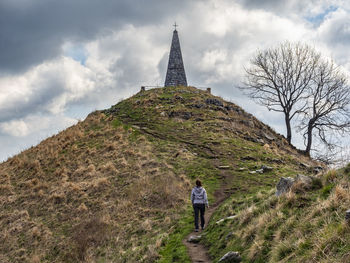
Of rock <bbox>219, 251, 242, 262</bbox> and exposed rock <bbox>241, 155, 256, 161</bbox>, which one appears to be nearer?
rock <bbox>219, 251, 242, 262</bbox>

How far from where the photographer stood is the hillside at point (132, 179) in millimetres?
15211

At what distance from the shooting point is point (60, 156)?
30078 millimetres

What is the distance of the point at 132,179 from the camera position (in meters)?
22.2

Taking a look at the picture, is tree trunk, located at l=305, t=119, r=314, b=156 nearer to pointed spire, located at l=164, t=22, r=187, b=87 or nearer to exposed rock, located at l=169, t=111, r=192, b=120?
exposed rock, located at l=169, t=111, r=192, b=120

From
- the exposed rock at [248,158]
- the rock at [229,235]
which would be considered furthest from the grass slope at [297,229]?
the exposed rock at [248,158]

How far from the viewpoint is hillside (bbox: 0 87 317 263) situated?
15.2 meters

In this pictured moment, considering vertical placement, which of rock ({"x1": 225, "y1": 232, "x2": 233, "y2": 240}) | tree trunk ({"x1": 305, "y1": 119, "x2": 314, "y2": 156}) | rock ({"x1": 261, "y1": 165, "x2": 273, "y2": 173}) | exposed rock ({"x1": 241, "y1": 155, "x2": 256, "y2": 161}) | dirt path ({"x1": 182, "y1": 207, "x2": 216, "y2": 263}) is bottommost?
dirt path ({"x1": 182, "y1": 207, "x2": 216, "y2": 263})

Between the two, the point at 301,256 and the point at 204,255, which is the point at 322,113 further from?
the point at 301,256

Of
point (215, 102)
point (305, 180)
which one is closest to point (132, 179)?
point (305, 180)

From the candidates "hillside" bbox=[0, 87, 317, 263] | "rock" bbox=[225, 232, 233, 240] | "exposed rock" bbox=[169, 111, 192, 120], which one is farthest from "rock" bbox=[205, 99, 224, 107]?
"rock" bbox=[225, 232, 233, 240]

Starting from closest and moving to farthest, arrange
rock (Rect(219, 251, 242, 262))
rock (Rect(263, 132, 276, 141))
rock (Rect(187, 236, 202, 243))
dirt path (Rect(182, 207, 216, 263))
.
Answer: rock (Rect(219, 251, 242, 262)) < dirt path (Rect(182, 207, 216, 263)) < rock (Rect(187, 236, 202, 243)) < rock (Rect(263, 132, 276, 141))

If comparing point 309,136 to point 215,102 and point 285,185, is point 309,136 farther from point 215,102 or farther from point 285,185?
point 285,185

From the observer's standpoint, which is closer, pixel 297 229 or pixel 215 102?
pixel 297 229

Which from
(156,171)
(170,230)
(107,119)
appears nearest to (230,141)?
(156,171)
